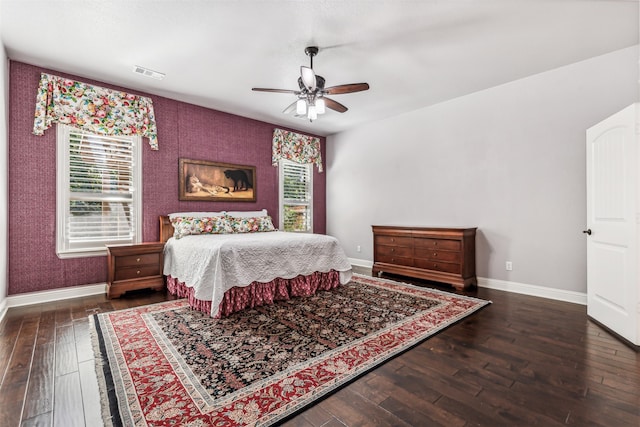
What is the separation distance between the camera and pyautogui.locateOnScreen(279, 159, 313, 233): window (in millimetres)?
5965

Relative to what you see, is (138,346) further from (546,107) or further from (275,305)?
(546,107)

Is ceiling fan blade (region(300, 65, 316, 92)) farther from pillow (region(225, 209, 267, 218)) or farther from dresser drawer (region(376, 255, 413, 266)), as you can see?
dresser drawer (region(376, 255, 413, 266))

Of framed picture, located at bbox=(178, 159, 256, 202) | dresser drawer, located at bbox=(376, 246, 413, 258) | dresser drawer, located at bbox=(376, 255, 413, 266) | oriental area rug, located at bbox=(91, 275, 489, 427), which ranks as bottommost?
oriental area rug, located at bbox=(91, 275, 489, 427)

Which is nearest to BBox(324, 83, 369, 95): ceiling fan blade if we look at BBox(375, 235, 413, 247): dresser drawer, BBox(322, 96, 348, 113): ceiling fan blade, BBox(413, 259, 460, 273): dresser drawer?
BBox(322, 96, 348, 113): ceiling fan blade

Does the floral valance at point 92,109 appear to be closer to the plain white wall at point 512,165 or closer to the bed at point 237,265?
the bed at point 237,265

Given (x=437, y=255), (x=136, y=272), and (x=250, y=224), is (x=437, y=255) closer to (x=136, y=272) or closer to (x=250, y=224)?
(x=250, y=224)

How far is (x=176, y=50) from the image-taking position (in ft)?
10.3

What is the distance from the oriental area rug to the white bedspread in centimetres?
33

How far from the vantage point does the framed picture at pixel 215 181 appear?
15.3 feet

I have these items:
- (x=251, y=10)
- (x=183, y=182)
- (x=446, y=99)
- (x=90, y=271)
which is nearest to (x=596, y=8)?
(x=446, y=99)

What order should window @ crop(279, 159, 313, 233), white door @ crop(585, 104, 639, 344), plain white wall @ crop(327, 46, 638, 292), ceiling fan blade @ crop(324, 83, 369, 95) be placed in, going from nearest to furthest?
white door @ crop(585, 104, 639, 344) → ceiling fan blade @ crop(324, 83, 369, 95) → plain white wall @ crop(327, 46, 638, 292) → window @ crop(279, 159, 313, 233)

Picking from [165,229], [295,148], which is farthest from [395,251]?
[165,229]

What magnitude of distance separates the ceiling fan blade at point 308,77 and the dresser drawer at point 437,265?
2.91 meters

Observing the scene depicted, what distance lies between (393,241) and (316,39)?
10.2 ft
